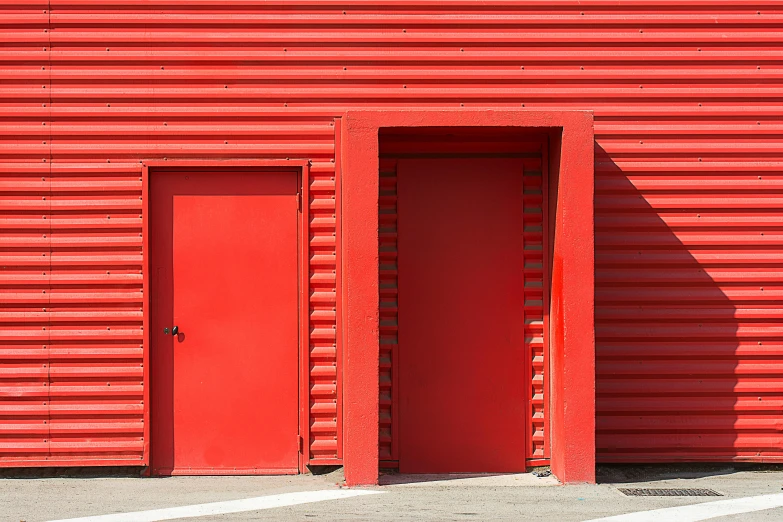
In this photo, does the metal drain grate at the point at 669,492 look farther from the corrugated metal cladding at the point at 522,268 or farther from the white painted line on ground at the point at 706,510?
the corrugated metal cladding at the point at 522,268

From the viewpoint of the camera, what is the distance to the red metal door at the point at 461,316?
823cm

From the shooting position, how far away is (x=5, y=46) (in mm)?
8312

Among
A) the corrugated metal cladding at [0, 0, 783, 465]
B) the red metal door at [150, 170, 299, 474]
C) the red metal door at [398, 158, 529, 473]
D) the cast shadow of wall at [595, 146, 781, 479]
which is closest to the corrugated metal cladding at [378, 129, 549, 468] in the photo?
the red metal door at [398, 158, 529, 473]

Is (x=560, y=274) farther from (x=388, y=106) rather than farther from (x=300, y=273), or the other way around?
(x=300, y=273)

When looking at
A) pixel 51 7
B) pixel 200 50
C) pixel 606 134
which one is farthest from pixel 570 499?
pixel 51 7

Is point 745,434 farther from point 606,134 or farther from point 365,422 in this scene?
point 365,422

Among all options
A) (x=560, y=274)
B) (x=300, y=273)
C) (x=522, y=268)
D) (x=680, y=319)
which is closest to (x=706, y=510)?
(x=680, y=319)

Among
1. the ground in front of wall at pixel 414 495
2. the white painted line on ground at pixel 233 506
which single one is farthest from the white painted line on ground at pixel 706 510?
the white painted line on ground at pixel 233 506

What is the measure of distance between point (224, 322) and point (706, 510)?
165 inches

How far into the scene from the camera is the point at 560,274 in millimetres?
7859

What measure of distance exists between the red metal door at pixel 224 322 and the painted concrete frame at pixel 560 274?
0.77 meters

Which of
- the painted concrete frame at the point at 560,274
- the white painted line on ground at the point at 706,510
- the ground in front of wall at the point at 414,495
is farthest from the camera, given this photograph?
the painted concrete frame at the point at 560,274

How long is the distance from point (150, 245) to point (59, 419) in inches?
66.7

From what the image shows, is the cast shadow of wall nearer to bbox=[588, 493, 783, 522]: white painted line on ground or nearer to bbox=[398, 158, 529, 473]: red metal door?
bbox=[398, 158, 529, 473]: red metal door
